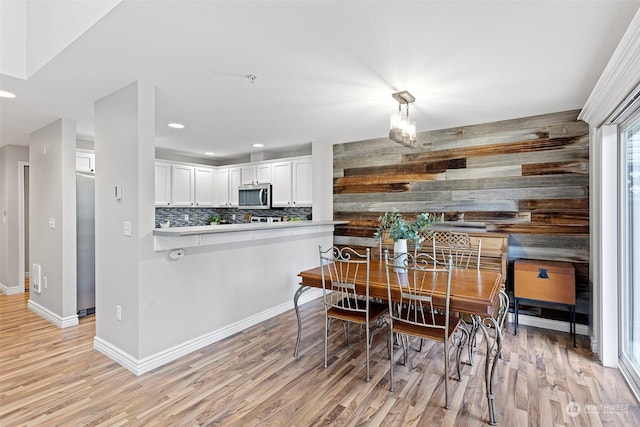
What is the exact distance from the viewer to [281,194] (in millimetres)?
5434

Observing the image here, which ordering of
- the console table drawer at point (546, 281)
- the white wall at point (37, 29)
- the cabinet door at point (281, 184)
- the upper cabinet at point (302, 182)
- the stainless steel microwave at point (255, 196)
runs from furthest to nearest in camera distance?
1. the stainless steel microwave at point (255, 196)
2. the cabinet door at point (281, 184)
3. the upper cabinet at point (302, 182)
4. the console table drawer at point (546, 281)
5. the white wall at point (37, 29)

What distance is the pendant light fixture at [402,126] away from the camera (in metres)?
2.71

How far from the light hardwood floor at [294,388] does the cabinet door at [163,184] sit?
2.66 m

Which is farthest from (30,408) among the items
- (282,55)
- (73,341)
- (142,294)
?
(282,55)

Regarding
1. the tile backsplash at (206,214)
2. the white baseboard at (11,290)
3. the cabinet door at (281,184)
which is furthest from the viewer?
the tile backsplash at (206,214)

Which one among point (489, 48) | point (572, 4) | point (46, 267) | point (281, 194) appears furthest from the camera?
point (281, 194)

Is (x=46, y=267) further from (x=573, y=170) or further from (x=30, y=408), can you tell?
(x=573, y=170)

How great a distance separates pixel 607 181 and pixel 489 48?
1651 millimetres

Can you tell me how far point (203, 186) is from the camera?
6121 millimetres

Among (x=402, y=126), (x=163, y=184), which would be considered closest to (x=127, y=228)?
(x=402, y=126)

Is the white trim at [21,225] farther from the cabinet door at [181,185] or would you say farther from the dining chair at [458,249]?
the dining chair at [458,249]

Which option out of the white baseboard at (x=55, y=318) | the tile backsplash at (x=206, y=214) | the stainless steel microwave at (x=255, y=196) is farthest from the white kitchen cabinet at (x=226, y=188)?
the white baseboard at (x=55, y=318)

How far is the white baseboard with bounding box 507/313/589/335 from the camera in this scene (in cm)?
339

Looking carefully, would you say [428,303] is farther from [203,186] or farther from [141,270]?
[203,186]
